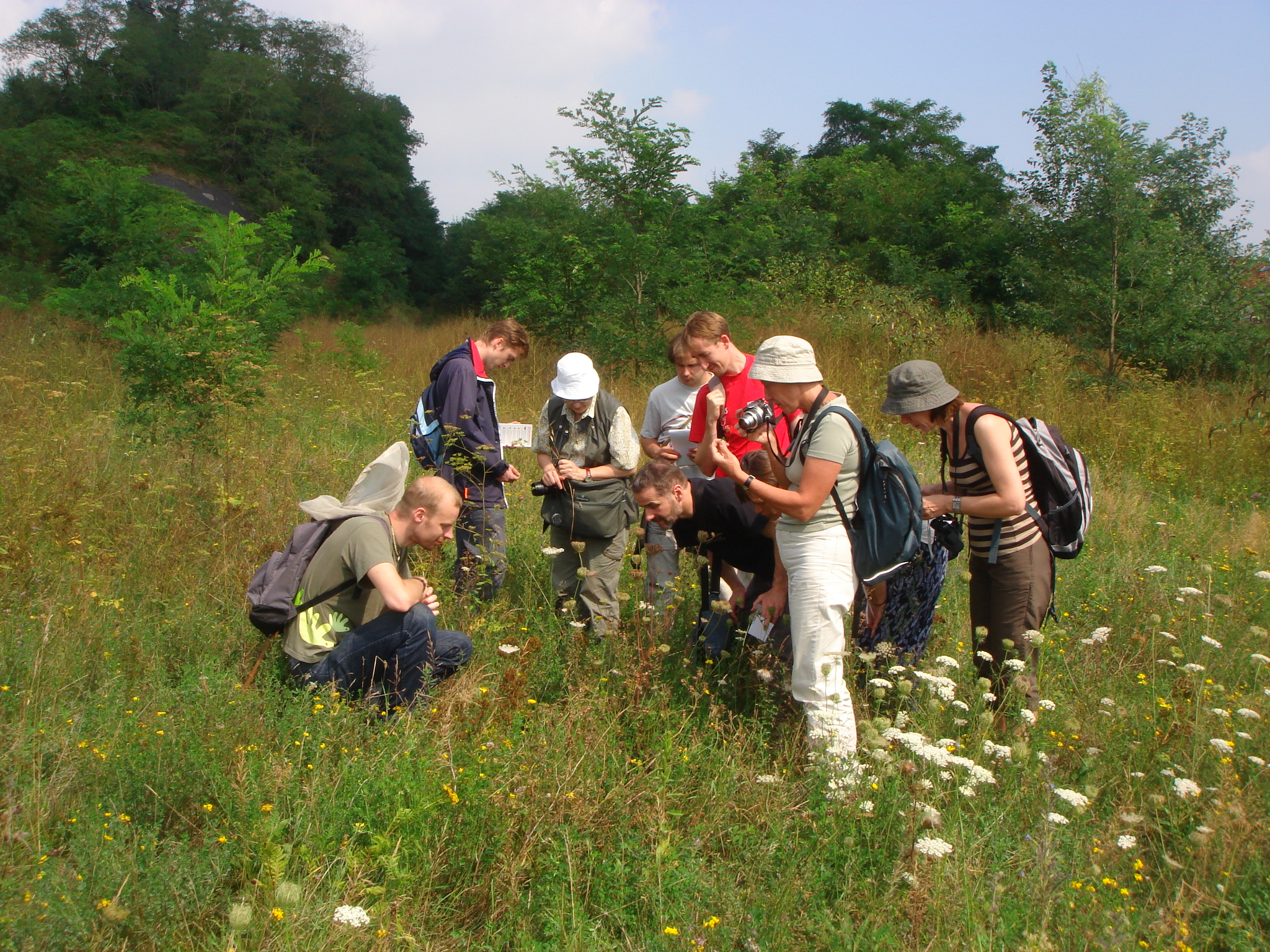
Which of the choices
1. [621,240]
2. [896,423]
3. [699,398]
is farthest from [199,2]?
[699,398]

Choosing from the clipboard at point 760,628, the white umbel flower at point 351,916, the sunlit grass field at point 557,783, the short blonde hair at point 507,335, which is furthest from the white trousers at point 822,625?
the short blonde hair at point 507,335

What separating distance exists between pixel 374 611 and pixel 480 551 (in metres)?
1.08

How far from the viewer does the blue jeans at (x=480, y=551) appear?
454cm

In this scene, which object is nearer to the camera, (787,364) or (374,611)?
(787,364)

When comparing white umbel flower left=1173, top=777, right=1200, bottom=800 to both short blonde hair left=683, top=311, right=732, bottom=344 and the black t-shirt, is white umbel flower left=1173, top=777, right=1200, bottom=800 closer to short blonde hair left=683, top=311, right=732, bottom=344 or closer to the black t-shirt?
the black t-shirt

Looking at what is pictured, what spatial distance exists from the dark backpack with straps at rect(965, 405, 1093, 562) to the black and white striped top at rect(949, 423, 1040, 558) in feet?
0.07

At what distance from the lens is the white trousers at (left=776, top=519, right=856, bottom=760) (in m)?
3.04

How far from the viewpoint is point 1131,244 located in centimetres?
1173

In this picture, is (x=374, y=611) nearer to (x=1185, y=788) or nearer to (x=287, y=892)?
(x=287, y=892)

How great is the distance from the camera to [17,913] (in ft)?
6.56

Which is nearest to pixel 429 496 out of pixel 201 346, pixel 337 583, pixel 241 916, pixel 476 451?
pixel 337 583

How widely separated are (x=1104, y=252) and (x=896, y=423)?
5051 mm

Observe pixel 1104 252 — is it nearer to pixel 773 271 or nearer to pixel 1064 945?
pixel 773 271

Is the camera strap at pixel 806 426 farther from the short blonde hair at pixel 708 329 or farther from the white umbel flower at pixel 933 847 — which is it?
the white umbel flower at pixel 933 847
